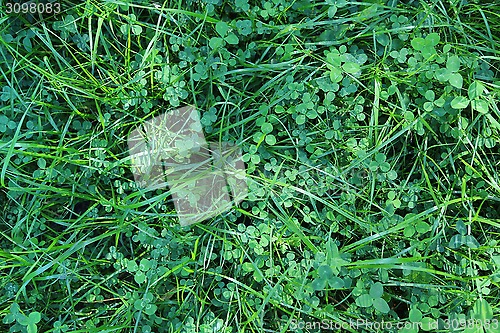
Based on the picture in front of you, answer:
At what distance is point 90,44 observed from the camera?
1.76 metres

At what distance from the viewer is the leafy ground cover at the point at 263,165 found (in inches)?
63.4

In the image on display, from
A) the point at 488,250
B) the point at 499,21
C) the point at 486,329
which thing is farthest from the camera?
the point at 499,21

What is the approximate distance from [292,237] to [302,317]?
0.83ft

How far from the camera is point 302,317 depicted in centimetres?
162

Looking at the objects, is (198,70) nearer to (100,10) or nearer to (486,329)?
(100,10)

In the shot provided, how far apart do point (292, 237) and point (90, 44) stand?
0.96m

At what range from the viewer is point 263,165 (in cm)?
172

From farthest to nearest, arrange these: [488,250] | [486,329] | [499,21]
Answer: [499,21] → [488,250] → [486,329]

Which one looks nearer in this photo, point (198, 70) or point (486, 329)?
point (486, 329)

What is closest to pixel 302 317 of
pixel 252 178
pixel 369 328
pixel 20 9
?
pixel 369 328

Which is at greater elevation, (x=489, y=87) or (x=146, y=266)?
(x=489, y=87)

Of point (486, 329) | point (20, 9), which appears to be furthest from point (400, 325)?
point (20, 9)

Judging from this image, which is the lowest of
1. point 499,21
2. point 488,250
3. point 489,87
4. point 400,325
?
point 400,325

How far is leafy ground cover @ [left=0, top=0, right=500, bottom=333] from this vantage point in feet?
5.29
